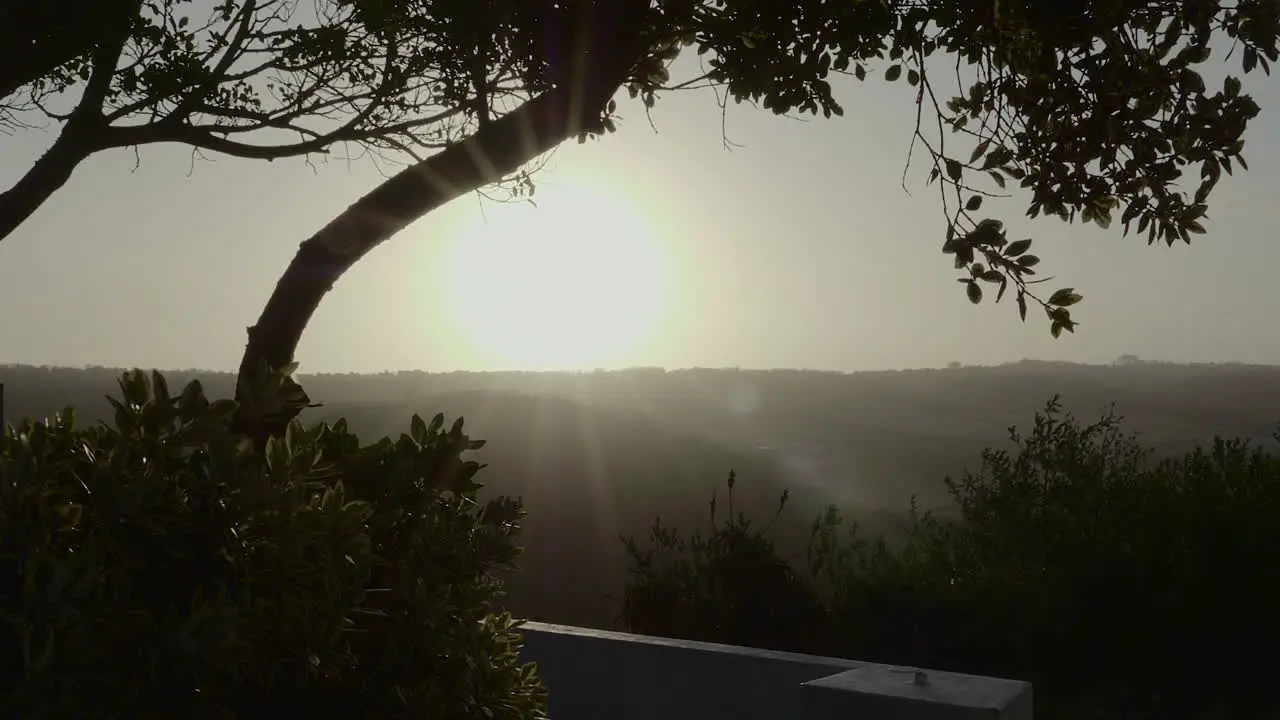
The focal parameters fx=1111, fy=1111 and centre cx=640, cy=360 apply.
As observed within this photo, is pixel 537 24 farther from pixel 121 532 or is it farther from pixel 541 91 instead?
pixel 121 532

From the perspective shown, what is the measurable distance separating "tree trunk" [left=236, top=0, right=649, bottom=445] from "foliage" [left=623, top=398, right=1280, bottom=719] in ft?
12.9

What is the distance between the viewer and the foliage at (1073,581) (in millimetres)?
6930

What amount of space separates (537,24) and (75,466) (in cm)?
388

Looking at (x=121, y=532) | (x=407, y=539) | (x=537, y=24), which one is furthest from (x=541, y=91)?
(x=121, y=532)

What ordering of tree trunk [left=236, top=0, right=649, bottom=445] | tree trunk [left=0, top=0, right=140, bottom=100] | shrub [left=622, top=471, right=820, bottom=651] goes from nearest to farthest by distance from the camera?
tree trunk [left=236, top=0, right=649, bottom=445], tree trunk [left=0, top=0, right=140, bottom=100], shrub [left=622, top=471, right=820, bottom=651]

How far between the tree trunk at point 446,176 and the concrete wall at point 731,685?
248cm

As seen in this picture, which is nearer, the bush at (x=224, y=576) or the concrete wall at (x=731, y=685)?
the bush at (x=224, y=576)

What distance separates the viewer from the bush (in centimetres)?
235

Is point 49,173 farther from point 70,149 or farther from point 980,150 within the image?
point 980,150

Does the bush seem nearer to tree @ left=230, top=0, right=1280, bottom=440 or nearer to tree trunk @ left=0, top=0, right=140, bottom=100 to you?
tree @ left=230, top=0, right=1280, bottom=440

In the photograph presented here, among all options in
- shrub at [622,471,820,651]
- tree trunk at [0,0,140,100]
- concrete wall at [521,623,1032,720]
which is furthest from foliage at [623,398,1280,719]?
tree trunk at [0,0,140,100]

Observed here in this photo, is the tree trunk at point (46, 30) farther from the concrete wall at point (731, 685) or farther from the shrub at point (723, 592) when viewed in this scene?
the shrub at point (723, 592)

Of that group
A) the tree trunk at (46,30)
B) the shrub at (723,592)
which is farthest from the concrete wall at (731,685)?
the tree trunk at (46,30)

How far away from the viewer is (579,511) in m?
36.0
